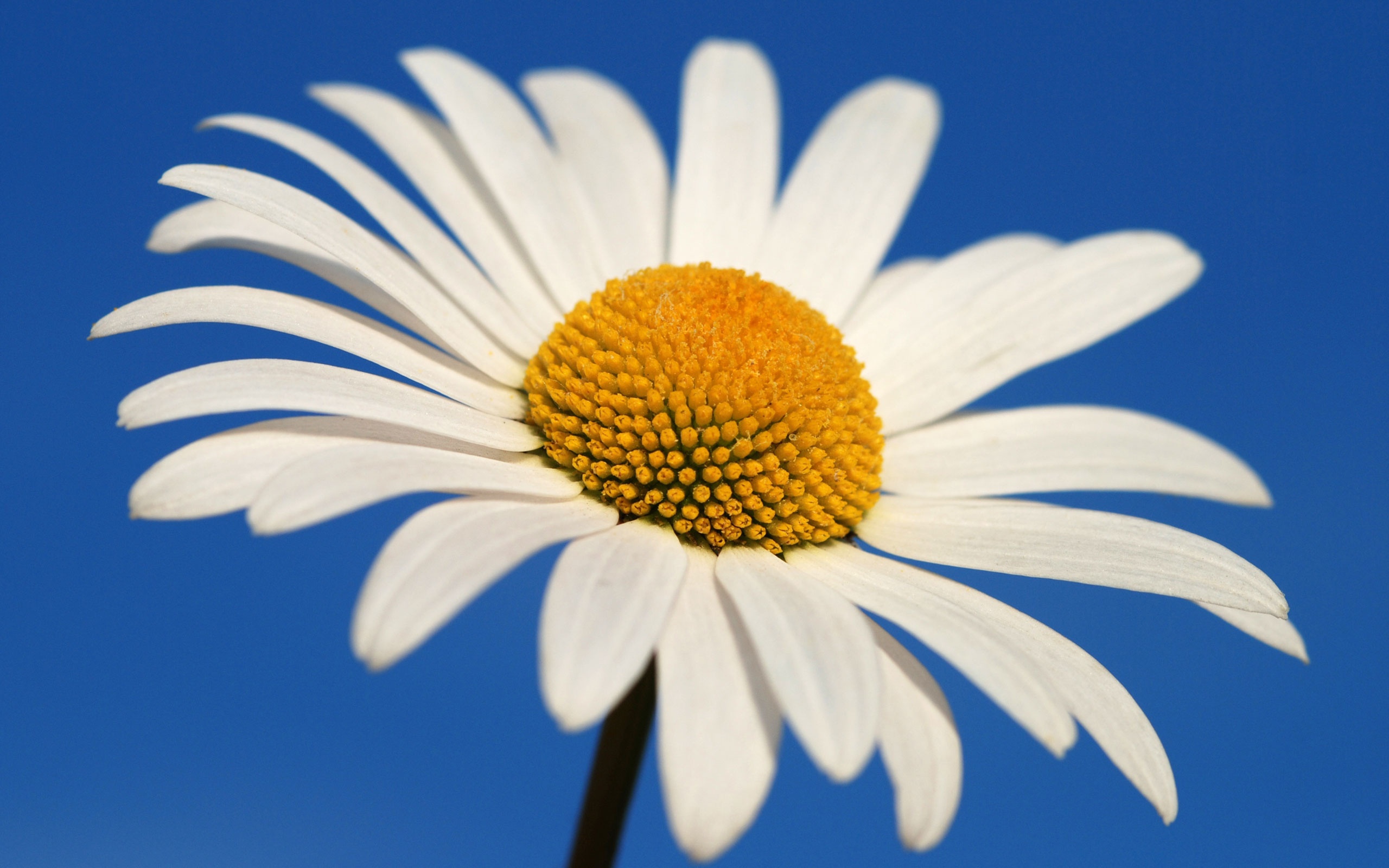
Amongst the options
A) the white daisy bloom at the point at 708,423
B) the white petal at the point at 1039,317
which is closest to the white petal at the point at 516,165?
the white daisy bloom at the point at 708,423

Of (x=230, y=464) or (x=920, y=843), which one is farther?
(x=230, y=464)

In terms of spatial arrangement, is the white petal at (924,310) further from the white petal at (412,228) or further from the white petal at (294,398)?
the white petal at (294,398)

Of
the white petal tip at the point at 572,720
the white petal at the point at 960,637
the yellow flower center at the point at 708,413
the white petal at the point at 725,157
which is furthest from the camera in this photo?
the white petal at the point at 725,157

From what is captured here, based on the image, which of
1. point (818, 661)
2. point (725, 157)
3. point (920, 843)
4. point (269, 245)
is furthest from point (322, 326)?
point (725, 157)

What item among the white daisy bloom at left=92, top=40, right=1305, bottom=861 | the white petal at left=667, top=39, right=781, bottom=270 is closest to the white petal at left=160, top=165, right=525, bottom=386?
the white daisy bloom at left=92, top=40, right=1305, bottom=861

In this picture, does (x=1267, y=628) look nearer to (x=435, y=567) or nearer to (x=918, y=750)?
(x=918, y=750)

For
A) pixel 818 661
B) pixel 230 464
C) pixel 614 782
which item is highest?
pixel 230 464

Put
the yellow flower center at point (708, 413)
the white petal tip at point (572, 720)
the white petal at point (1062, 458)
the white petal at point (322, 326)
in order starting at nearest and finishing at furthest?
the white petal tip at point (572, 720) < the white petal at point (322, 326) < the yellow flower center at point (708, 413) < the white petal at point (1062, 458)
